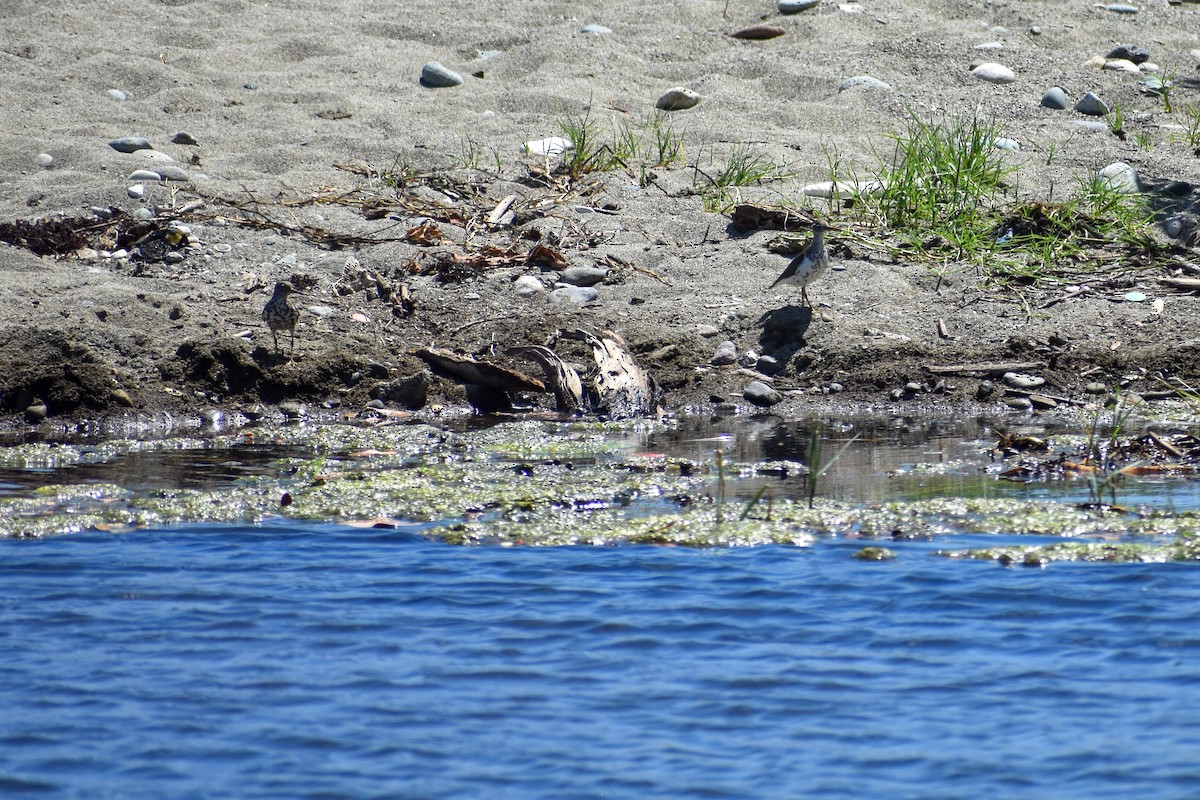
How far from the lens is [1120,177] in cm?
929

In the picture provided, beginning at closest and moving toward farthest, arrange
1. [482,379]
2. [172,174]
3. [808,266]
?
[482,379] → [808,266] → [172,174]

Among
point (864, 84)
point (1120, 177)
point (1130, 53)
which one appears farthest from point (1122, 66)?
point (1120, 177)

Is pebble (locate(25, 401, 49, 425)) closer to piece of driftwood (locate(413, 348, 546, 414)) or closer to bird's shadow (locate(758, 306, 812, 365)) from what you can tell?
piece of driftwood (locate(413, 348, 546, 414))

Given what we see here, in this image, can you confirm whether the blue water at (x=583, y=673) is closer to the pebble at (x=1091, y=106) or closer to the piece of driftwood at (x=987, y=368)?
the piece of driftwood at (x=987, y=368)

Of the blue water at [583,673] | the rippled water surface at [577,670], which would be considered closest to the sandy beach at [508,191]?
the rippled water surface at [577,670]

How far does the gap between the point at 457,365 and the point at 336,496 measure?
1987 mm

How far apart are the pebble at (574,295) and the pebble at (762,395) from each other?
1273 mm

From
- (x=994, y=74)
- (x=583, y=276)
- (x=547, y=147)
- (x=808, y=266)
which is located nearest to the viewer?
(x=808, y=266)

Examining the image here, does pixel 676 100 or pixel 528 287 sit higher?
pixel 676 100

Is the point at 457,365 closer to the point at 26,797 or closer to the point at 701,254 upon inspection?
the point at 701,254

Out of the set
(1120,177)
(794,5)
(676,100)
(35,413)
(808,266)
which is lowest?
(35,413)

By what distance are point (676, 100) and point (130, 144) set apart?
4041mm

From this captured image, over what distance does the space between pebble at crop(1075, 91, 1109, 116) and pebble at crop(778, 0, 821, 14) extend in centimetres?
274

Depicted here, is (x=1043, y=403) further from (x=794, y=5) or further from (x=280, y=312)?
(x=794, y=5)
